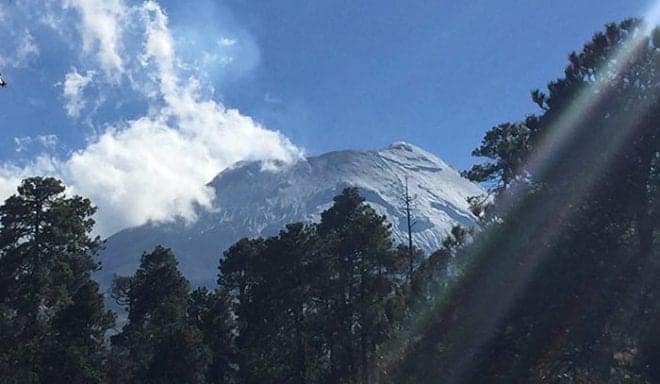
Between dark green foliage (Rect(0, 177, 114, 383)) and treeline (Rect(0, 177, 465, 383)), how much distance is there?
55mm

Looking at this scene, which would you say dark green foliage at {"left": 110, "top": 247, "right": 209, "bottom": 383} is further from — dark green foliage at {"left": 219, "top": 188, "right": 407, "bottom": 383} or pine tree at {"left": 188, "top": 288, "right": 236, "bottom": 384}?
dark green foliage at {"left": 219, "top": 188, "right": 407, "bottom": 383}

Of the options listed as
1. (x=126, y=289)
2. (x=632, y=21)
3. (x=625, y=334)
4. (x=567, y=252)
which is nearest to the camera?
(x=625, y=334)

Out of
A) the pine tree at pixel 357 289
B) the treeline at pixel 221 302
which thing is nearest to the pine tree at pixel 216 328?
the treeline at pixel 221 302

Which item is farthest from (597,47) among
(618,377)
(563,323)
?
(618,377)

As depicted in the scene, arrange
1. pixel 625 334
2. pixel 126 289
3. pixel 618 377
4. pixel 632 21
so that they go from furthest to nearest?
1. pixel 126 289
2. pixel 632 21
3. pixel 625 334
4. pixel 618 377

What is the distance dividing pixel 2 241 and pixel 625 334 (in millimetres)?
24067

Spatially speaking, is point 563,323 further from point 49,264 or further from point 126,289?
point 126,289

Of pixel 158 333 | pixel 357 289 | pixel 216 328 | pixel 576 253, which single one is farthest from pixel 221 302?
pixel 576 253

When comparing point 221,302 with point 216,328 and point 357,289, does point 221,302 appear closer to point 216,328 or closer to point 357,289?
point 216,328

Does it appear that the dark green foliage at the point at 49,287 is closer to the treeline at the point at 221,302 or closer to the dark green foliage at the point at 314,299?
the treeline at the point at 221,302

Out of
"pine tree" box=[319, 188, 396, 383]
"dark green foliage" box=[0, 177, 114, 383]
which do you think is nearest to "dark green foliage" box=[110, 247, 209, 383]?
"dark green foliage" box=[0, 177, 114, 383]

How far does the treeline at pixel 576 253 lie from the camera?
16.9 metres

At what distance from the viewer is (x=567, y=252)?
20.1 metres

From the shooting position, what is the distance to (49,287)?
28.8 metres
